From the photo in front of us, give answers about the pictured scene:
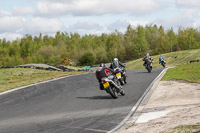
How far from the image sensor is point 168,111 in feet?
28.1

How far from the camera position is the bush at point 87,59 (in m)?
111

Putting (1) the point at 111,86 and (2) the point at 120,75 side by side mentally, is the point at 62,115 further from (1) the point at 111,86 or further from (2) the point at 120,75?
(2) the point at 120,75

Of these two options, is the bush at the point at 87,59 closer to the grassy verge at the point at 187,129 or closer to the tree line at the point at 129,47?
the tree line at the point at 129,47

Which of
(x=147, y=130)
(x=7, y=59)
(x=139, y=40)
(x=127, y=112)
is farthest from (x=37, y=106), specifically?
(x=7, y=59)

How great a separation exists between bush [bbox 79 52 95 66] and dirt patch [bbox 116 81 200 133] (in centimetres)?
9759

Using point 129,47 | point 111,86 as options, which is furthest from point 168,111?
point 129,47

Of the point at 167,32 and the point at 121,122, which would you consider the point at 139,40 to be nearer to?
the point at 167,32

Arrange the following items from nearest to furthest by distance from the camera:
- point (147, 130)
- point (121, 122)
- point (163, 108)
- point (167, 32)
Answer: point (147, 130) < point (121, 122) < point (163, 108) < point (167, 32)

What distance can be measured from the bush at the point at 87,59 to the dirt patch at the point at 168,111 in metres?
97.6

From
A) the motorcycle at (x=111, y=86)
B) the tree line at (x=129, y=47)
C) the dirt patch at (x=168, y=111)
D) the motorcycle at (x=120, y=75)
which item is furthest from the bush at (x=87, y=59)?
the dirt patch at (x=168, y=111)

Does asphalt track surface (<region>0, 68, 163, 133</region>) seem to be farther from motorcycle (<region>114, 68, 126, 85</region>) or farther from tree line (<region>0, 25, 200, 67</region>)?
tree line (<region>0, 25, 200, 67</region>)

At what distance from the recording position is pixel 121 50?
4193 inches

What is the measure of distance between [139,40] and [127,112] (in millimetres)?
92014

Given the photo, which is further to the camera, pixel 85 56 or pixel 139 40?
pixel 85 56
